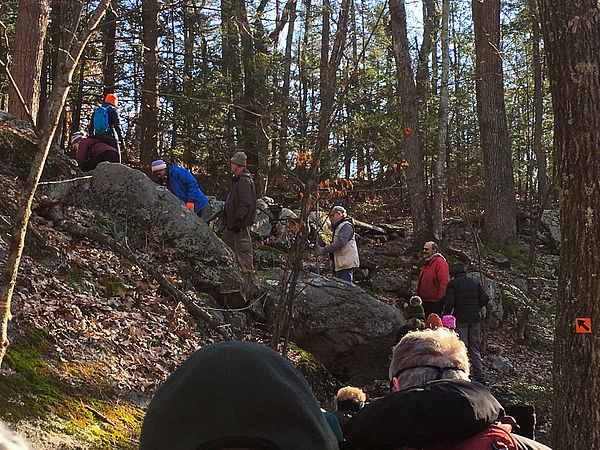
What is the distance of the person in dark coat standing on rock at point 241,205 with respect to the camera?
392 inches

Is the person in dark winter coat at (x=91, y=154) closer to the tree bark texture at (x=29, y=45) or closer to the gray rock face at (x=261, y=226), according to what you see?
the tree bark texture at (x=29, y=45)

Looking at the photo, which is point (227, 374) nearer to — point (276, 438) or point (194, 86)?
point (276, 438)

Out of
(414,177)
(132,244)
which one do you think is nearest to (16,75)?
(132,244)

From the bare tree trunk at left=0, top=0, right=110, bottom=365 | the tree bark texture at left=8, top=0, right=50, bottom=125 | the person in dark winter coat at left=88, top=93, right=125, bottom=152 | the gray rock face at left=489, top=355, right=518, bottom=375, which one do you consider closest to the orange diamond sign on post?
the bare tree trunk at left=0, top=0, right=110, bottom=365

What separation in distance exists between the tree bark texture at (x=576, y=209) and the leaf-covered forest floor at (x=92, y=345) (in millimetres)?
3449

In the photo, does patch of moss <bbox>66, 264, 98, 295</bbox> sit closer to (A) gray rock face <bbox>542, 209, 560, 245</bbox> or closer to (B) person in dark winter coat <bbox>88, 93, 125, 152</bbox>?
(B) person in dark winter coat <bbox>88, 93, 125, 152</bbox>

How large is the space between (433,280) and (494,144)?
9.20 m

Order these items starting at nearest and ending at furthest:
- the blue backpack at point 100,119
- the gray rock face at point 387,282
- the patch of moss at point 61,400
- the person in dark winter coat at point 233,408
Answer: the person in dark winter coat at point 233,408 → the patch of moss at point 61,400 → the blue backpack at point 100,119 → the gray rock face at point 387,282

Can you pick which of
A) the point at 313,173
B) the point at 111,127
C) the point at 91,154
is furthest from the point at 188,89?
the point at 313,173

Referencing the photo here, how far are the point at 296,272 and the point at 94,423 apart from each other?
2.55 m

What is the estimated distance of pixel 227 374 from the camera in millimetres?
1210

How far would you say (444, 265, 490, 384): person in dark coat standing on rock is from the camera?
1064 centimetres

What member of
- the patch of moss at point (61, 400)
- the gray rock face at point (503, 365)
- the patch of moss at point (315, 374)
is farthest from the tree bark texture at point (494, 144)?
the patch of moss at point (61, 400)

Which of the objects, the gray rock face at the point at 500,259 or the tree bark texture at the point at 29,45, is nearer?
the tree bark texture at the point at 29,45
